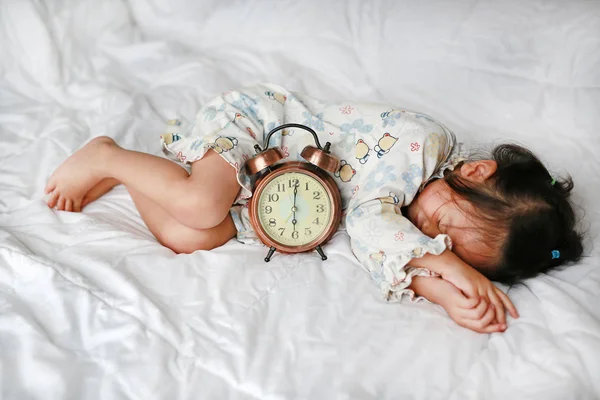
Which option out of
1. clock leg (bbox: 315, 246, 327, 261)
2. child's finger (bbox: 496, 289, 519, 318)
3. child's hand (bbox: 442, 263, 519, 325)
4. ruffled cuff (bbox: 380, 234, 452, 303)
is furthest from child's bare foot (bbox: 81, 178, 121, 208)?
child's finger (bbox: 496, 289, 519, 318)

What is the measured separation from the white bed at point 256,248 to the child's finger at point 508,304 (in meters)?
0.02

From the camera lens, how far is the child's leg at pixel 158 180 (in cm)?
124

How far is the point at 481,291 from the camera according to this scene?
112 cm

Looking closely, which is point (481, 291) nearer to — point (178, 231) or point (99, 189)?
point (178, 231)

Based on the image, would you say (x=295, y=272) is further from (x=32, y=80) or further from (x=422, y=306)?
(x=32, y=80)

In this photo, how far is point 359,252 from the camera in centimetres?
122

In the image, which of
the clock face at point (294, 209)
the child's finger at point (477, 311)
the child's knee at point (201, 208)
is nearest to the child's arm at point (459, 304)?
the child's finger at point (477, 311)

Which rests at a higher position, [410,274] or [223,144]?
[223,144]

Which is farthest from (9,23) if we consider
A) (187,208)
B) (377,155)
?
(377,155)

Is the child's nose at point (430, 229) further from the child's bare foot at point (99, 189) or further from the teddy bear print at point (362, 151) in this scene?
the child's bare foot at point (99, 189)

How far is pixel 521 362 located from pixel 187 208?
684 mm

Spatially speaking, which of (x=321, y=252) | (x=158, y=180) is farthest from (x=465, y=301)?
(x=158, y=180)

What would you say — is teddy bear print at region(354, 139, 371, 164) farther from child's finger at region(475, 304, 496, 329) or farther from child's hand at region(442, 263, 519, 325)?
child's finger at region(475, 304, 496, 329)

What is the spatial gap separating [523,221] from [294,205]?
0.44 metres
